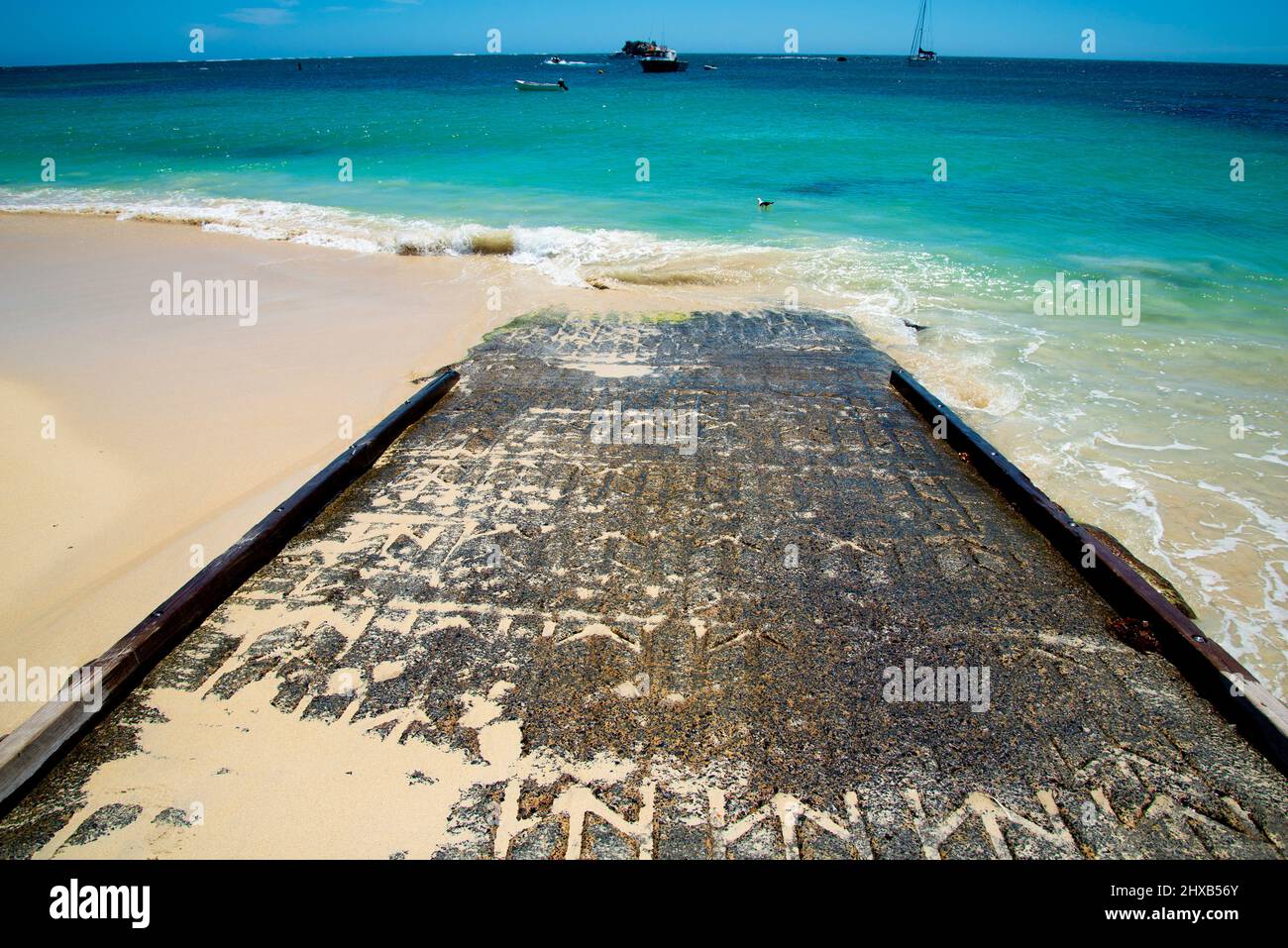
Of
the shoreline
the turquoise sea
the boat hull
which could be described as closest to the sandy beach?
the shoreline

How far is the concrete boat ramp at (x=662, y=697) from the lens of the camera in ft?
9.55

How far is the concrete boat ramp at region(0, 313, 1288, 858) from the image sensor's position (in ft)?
9.55

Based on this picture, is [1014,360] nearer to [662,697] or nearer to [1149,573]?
[1149,573]

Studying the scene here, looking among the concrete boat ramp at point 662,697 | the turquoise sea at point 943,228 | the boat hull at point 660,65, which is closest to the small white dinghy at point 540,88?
the turquoise sea at point 943,228

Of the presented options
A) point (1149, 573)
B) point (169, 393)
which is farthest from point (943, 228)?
point (169, 393)

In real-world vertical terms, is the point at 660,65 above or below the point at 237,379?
above

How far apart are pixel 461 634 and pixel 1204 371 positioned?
396 inches

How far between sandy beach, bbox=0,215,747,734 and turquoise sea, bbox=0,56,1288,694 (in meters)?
2.83

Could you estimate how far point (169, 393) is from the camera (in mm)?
7215

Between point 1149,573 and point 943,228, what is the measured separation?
14.1m

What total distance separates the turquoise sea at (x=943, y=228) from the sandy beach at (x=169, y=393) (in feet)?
9.28

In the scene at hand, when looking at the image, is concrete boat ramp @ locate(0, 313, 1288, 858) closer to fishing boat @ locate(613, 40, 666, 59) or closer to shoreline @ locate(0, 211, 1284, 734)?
shoreline @ locate(0, 211, 1284, 734)
